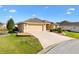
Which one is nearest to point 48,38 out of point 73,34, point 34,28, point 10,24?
point 34,28

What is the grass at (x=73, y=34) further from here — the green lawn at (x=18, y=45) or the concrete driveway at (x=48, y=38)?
the green lawn at (x=18, y=45)

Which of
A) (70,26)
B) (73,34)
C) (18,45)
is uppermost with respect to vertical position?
(70,26)

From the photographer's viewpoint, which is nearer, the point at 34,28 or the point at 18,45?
the point at 18,45

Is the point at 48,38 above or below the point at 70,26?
below

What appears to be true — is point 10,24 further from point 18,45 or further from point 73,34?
point 73,34

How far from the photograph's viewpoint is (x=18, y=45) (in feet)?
14.1

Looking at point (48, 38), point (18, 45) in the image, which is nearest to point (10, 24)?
point (18, 45)

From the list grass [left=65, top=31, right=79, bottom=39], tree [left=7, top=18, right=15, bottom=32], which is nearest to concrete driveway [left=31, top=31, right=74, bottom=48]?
grass [left=65, top=31, right=79, bottom=39]

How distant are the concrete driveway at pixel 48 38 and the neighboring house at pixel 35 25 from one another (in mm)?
63

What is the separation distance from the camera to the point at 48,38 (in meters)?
4.36

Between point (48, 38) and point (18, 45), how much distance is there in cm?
41

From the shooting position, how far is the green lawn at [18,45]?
425 cm
